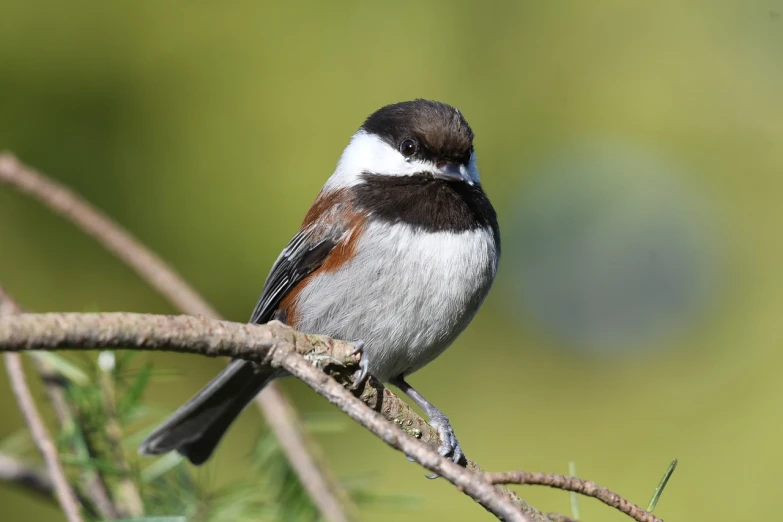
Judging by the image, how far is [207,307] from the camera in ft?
7.13

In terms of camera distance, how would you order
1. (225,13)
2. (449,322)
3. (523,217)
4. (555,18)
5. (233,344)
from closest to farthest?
1. (233,344)
2. (449,322)
3. (225,13)
4. (555,18)
5. (523,217)

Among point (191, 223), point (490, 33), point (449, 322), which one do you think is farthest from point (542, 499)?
point (490, 33)

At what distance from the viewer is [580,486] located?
118 cm

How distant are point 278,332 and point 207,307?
975mm

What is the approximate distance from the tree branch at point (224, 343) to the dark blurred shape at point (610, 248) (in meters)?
2.18

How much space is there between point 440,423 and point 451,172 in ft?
2.69

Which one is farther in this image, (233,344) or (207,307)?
(207,307)

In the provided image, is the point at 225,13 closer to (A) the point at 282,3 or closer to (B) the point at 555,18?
(A) the point at 282,3

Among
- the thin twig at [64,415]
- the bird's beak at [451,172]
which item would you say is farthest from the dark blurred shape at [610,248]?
the thin twig at [64,415]

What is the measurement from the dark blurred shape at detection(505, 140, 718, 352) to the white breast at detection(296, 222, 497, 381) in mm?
849

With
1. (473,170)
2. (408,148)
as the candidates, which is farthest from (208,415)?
(473,170)

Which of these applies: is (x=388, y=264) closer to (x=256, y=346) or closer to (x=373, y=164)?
(x=373, y=164)

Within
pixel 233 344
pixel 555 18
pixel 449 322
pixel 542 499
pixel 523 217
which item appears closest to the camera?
pixel 233 344

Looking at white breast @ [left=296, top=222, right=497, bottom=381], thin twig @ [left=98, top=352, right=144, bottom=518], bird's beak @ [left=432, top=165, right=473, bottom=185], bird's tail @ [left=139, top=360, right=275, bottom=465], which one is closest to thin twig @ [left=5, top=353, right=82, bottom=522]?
thin twig @ [left=98, top=352, right=144, bottom=518]
